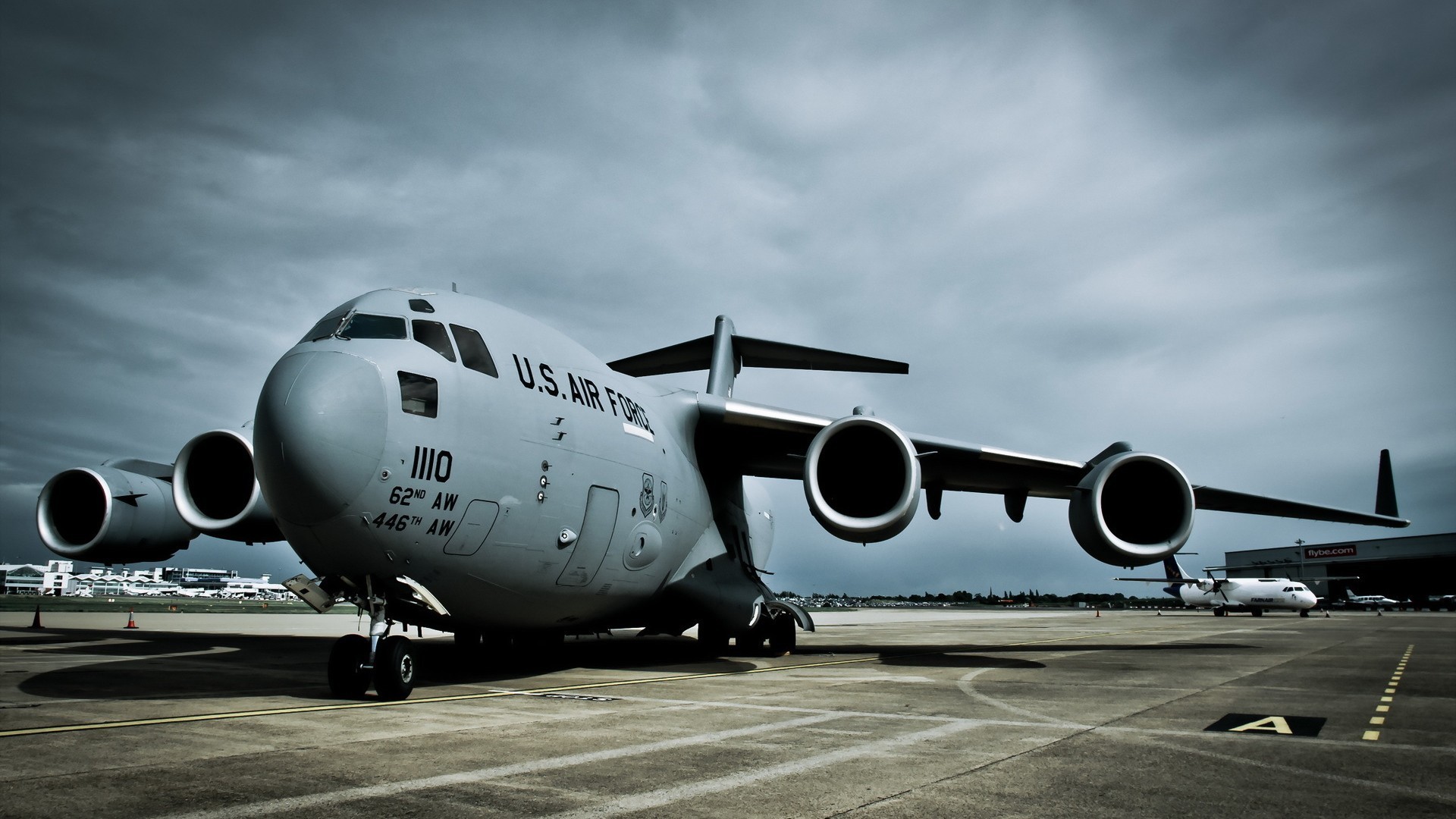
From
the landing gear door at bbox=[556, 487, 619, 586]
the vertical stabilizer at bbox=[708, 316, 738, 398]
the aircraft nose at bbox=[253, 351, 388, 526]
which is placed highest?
the vertical stabilizer at bbox=[708, 316, 738, 398]

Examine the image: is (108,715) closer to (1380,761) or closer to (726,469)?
(1380,761)

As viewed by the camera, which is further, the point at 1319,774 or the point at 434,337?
the point at 434,337

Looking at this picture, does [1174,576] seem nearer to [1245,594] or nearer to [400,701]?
[1245,594]

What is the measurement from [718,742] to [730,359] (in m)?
11.4

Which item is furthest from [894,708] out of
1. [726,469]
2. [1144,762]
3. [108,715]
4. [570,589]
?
[726,469]

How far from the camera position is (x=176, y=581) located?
4461 inches

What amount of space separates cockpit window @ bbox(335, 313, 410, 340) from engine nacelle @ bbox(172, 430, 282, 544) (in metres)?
4.13

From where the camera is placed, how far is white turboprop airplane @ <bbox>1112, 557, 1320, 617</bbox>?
44.8 metres

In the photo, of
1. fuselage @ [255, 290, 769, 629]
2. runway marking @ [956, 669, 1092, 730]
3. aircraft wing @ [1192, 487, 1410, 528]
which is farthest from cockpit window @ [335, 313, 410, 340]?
aircraft wing @ [1192, 487, 1410, 528]

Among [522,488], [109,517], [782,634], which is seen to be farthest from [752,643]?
[109,517]

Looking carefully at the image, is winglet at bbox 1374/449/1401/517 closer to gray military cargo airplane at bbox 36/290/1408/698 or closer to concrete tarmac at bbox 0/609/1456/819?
gray military cargo airplane at bbox 36/290/1408/698

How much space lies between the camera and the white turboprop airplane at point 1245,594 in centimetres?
4478

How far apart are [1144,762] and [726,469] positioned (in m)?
9.37

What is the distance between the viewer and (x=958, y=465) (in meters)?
13.9
